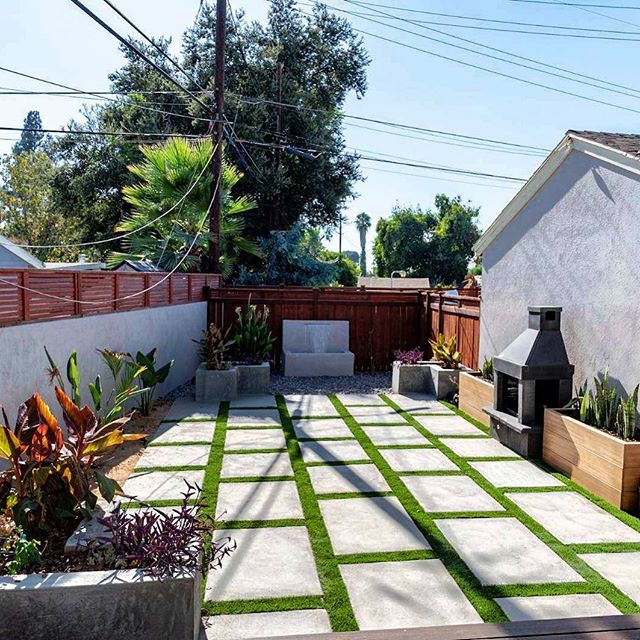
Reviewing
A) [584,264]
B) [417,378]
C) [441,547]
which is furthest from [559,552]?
[417,378]

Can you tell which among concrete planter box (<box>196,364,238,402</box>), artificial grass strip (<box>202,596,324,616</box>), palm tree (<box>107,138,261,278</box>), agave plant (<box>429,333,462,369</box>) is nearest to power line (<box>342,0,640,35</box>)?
palm tree (<box>107,138,261,278</box>)

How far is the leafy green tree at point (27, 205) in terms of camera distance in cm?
2691

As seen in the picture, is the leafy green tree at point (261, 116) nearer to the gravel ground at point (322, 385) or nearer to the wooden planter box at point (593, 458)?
the gravel ground at point (322, 385)

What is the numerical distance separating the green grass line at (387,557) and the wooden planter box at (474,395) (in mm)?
3426

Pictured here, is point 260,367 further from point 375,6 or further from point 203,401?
point 375,6

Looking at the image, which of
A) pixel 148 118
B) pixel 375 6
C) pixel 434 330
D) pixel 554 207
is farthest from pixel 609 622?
pixel 148 118

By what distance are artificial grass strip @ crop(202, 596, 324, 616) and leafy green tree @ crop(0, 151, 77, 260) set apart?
87.2ft

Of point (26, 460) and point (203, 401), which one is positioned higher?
point (26, 460)

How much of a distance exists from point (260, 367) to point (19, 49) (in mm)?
6309

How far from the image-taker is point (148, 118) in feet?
53.4

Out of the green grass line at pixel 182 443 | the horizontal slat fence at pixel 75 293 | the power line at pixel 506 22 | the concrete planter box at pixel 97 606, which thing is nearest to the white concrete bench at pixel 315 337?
the horizontal slat fence at pixel 75 293

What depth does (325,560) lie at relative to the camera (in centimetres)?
337

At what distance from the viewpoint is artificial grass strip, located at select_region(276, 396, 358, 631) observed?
9.06 feet

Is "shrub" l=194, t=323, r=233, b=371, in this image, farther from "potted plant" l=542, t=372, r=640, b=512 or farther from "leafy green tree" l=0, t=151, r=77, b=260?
"leafy green tree" l=0, t=151, r=77, b=260
